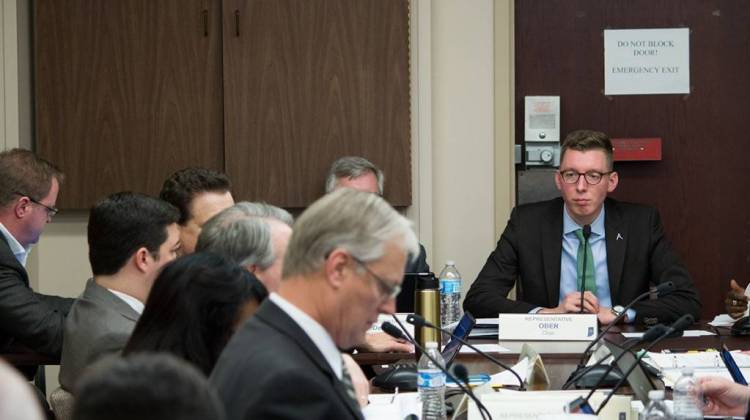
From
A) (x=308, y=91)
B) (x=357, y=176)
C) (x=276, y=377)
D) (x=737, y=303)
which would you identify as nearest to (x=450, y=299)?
(x=357, y=176)

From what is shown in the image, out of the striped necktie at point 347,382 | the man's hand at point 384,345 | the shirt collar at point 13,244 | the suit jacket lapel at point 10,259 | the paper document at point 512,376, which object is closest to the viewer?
the striped necktie at point 347,382

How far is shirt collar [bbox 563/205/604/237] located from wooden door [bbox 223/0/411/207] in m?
0.96

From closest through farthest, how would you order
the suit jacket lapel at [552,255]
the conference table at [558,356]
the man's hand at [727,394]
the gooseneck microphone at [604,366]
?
the gooseneck microphone at [604,366], the man's hand at [727,394], the conference table at [558,356], the suit jacket lapel at [552,255]

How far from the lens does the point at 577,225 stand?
178 inches

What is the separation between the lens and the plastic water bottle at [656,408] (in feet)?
6.79

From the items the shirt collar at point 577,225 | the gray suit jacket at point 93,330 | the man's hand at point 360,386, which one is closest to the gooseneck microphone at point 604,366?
the man's hand at point 360,386

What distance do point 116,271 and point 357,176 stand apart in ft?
6.36

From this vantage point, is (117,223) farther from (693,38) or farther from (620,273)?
(693,38)

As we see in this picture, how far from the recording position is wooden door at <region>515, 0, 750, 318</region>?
207 inches

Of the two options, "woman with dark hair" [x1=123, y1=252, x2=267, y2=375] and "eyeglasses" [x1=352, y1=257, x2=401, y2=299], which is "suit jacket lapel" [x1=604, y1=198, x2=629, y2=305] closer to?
"woman with dark hair" [x1=123, y1=252, x2=267, y2=375]

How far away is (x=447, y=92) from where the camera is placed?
205 inches

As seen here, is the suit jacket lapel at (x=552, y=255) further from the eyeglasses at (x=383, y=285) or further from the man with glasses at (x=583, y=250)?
the eyeglasses at (x=383, y=285)

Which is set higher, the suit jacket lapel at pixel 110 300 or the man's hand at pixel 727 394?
the suit jacket lapel at pixel 110 300

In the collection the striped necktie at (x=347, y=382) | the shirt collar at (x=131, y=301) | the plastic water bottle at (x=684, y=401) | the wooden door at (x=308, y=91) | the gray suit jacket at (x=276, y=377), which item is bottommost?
the plastic water bottle at (x=684, y=401)
